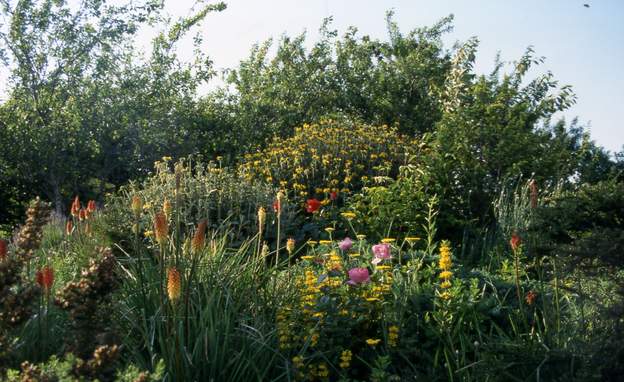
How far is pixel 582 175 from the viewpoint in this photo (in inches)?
444

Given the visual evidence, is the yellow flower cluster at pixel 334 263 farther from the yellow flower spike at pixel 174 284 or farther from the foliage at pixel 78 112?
the foliage at pixel 78 112

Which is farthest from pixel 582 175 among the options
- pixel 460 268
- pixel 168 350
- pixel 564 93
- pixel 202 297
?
pixel 168 350

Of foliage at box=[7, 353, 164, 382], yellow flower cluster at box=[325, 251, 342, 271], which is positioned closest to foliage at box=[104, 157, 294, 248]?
yellow flower cluster at box=[325, 251, 342, 271]

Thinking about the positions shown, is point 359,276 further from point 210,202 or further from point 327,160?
point 327,160

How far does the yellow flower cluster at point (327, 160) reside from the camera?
9.98 m

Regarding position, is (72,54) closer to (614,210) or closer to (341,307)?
(341,307)

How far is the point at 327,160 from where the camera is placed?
10000mm

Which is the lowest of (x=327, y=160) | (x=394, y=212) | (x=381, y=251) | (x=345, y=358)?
(x=345, y=358)

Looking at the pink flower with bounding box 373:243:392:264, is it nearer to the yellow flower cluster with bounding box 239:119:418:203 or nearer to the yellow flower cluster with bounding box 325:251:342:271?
the yellow flower cluster with bounding box 325:251:342:271

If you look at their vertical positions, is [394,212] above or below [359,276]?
above

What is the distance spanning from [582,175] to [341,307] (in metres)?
7.93

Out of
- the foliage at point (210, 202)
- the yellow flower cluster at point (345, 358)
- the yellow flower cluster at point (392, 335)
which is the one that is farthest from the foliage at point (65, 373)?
the foliage at point (210, 202)

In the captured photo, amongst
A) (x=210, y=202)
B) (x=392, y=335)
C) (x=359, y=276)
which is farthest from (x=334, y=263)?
(x=210, y=202)

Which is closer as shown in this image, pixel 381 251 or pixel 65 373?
pixel 65 373
